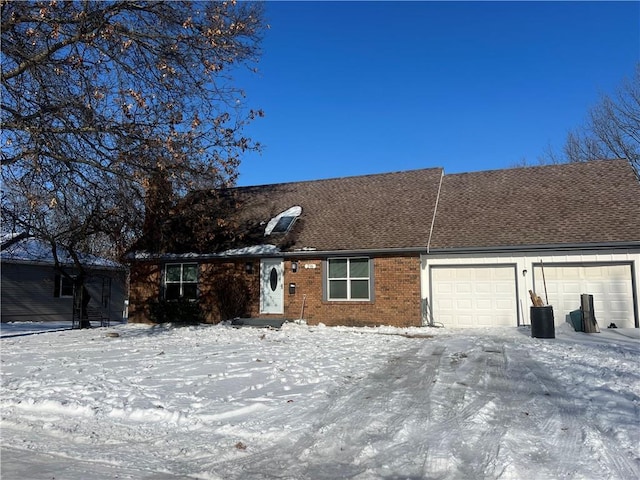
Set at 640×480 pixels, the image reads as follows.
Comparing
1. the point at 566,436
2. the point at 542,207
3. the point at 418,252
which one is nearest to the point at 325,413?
the point at 566,436

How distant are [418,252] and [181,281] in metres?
9.17

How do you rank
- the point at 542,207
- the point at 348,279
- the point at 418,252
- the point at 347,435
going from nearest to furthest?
the point at 347,435 < the point at 418,252 < the point at 542,207 < the point at 348,279

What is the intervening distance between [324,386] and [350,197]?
13.0 meters

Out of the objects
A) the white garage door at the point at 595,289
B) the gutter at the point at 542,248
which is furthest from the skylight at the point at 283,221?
the white garage door at the point at 595,289

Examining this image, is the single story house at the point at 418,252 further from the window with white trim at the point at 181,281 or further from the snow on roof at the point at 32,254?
the snow on roof at the point at 32,254

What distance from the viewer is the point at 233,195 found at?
2136 cm

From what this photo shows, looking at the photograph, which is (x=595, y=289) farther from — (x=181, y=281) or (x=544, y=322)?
(x=181, y=281)

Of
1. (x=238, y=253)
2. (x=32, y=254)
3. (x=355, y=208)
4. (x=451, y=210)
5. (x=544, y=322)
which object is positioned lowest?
(x=544, y=322)

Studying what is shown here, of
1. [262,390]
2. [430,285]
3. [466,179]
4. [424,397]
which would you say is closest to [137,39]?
[262,390]

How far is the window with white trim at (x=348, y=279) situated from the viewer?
16.3m

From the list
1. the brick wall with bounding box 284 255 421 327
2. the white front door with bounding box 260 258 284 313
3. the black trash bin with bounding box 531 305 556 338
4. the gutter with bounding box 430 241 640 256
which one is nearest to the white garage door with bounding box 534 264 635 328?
the gutter with bounding box 430 241 640 256

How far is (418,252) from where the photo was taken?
15.7 metres

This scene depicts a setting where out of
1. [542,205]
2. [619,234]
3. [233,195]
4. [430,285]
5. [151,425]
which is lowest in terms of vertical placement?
[151,425]

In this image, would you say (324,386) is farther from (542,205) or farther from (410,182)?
(410,182)
